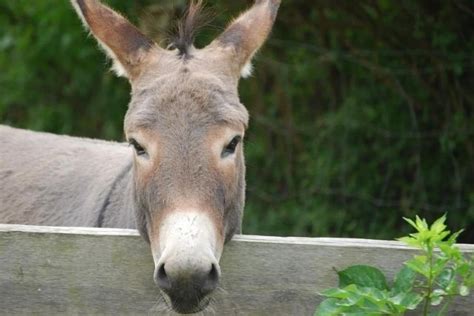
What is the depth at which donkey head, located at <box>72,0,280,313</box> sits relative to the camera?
3.06 meters

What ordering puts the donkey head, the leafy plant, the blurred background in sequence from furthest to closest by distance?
the blurred background < the donkey head < the leafy plant

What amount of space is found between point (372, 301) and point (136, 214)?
1149 millimetres

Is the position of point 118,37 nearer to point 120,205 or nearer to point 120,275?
point 120,205

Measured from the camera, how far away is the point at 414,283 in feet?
9.81

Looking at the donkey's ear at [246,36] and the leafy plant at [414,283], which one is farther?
the donkey's ear at [246,36]

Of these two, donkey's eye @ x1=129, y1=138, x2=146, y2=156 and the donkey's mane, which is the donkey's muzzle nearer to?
donkey's eye @ x1=129, y1=138, x2=146, y2=156

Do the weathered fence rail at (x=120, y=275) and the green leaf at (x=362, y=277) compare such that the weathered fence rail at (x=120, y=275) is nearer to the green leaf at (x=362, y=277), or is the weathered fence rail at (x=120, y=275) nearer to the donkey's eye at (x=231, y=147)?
the green leaf at (x=362, y=277)

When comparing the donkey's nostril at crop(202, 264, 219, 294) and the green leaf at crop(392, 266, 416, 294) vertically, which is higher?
the green leaf at crop(392, 266, 416, 294)

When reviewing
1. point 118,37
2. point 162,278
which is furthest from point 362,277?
point 118,37

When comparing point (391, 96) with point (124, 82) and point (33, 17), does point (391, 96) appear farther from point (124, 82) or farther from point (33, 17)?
point (33, 17)

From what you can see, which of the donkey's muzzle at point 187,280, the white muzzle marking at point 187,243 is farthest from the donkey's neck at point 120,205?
the donkey's muzzle at point 187,280

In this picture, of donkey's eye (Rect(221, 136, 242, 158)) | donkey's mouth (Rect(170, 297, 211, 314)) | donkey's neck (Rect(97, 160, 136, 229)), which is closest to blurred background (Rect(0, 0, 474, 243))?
donkey's neck (Rect(97, 160, 136, 229))

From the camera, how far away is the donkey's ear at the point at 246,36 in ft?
13.0

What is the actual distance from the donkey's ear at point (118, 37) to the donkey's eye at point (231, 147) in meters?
0.54
